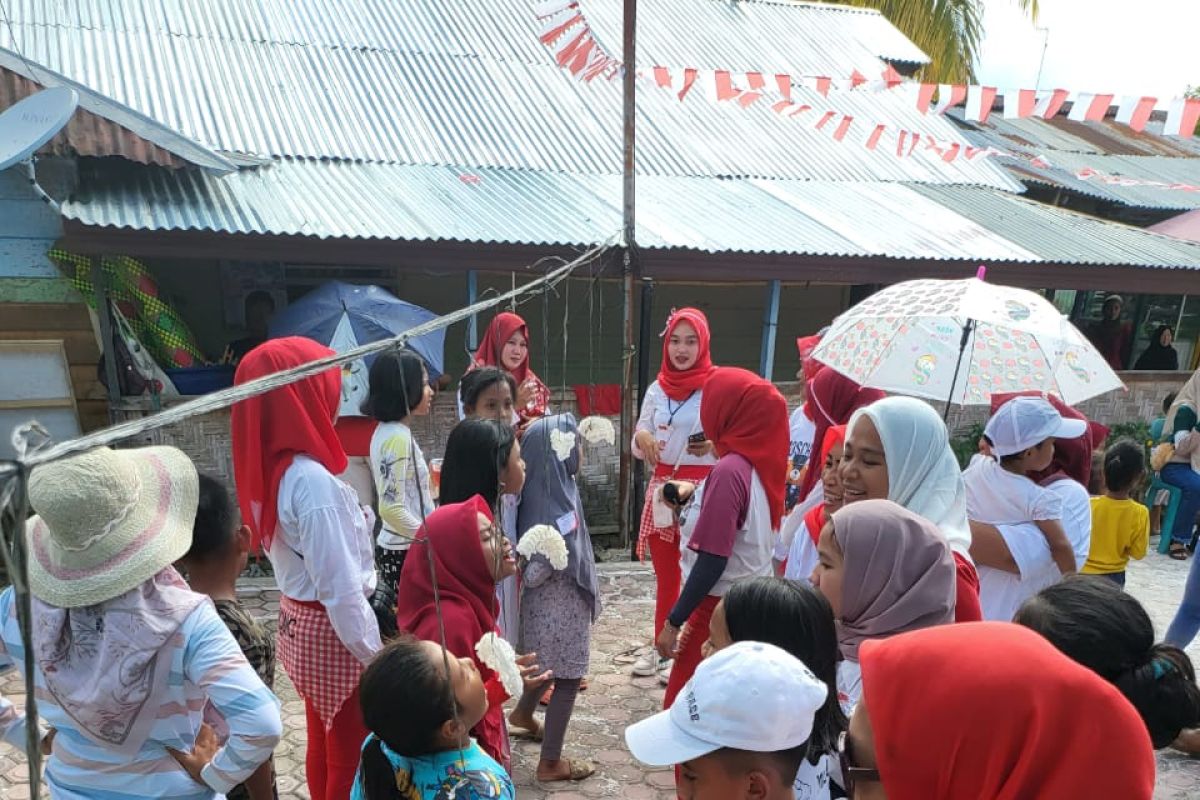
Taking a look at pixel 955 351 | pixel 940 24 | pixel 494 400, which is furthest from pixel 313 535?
pixel 940 24

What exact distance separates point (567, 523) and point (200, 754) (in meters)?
1.66

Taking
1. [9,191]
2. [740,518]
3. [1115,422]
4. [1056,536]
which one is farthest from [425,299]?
[1115,422]

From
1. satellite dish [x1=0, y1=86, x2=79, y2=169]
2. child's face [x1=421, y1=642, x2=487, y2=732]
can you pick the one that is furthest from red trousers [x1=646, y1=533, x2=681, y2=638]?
satellite dish [x1=0, y1=86, x2=79, y2=169]

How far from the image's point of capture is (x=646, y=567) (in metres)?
6.02

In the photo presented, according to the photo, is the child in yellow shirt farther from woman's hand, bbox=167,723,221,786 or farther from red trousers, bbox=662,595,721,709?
woman's hand, bbox=167,723,221,786

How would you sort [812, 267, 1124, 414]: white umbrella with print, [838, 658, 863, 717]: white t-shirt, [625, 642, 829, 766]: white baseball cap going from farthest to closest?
[812, 267, 1124, 414]: white umbrella with print
[838, 658, 863, 717]: white t-shirt
[625, 642, 829, 766]: white baseball cap

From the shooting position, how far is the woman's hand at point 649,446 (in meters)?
4.32

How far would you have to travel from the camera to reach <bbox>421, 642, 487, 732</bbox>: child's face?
170 centimetres

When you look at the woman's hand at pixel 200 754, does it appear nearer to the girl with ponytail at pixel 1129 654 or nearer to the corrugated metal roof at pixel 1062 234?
the girl with ponytail at pixel 1129 654

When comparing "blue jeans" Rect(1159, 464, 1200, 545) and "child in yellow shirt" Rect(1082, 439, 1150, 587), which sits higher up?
"child in yellow shirt" Rect(1082, 439, 1150, 587)

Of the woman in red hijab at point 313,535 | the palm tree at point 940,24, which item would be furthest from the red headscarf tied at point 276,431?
the palm tree at point 940,24

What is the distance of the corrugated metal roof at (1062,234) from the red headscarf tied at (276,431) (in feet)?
22.8

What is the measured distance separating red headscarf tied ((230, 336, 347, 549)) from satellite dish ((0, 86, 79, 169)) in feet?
11.7

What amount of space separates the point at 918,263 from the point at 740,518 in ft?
15.9
